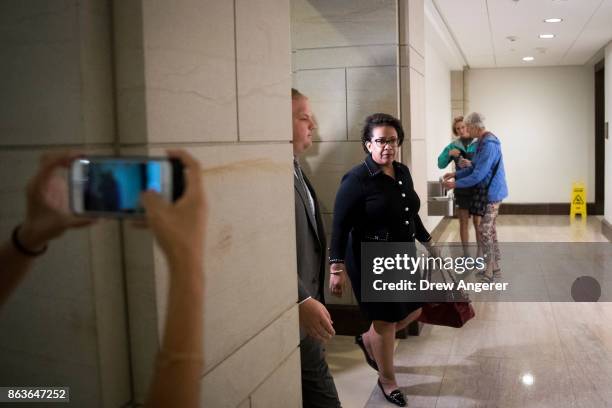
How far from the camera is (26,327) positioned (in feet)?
2.14

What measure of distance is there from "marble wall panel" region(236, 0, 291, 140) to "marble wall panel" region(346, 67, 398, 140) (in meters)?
2.80

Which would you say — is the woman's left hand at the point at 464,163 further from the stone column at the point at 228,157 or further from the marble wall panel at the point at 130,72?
the marble wall panel at the point at 130,72

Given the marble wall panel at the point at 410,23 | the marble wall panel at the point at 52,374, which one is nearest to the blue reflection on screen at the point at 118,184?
the marble wall panel at the point at 52,374

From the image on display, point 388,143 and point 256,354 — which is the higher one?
point 388,143

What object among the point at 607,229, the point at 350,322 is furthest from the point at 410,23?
the point at 607,229

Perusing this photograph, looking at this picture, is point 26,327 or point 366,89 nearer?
point 26,327

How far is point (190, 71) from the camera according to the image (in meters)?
1.13

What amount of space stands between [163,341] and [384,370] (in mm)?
3222

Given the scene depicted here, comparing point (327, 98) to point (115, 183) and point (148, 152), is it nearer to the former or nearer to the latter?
point (148, 152)

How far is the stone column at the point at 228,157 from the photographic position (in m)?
0.99

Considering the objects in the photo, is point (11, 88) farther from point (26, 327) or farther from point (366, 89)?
point (366, 89)

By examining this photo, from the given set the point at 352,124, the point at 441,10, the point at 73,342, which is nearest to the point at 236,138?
the point at 73,342

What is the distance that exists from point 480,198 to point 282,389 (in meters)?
4.97

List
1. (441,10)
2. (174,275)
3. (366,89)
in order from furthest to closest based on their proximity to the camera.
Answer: (441,10) → (366,89) → (174,275)
